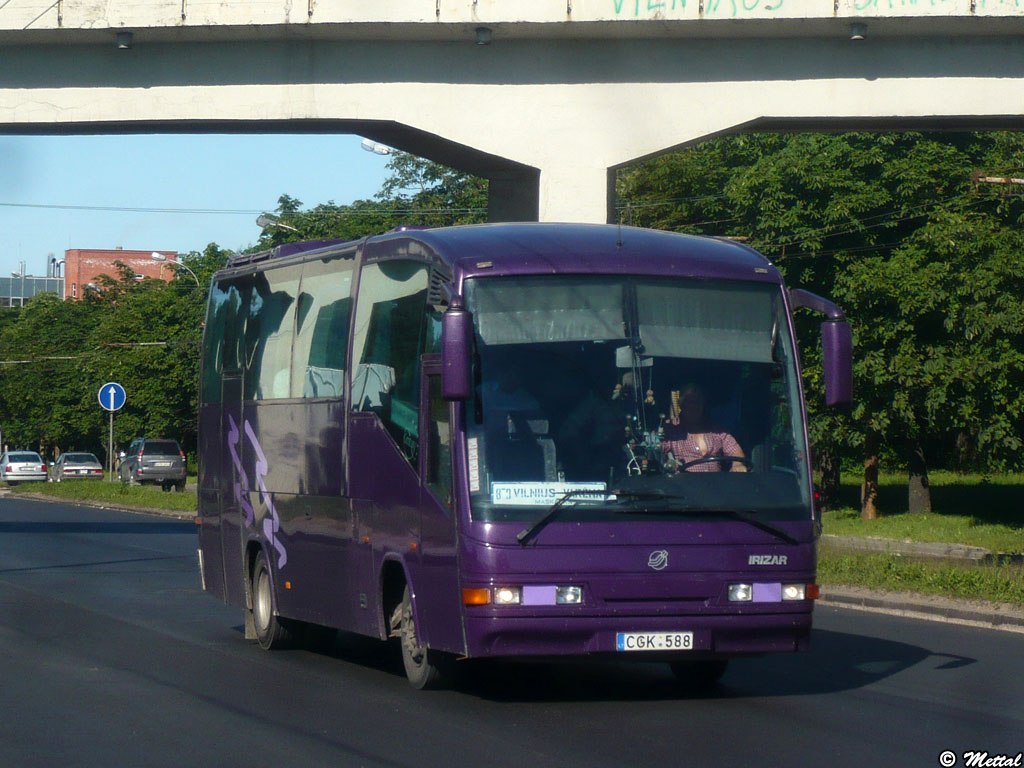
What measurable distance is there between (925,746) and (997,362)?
87.5ft

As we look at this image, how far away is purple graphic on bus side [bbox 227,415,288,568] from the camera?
44.4ft

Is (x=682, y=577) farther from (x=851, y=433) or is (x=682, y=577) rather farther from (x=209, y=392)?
(x=851, y=433)

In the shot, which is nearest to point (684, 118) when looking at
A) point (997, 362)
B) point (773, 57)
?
point (773, 57)

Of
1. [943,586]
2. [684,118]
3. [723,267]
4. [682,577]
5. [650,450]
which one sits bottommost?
[943,586]

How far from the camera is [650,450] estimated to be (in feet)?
33.2

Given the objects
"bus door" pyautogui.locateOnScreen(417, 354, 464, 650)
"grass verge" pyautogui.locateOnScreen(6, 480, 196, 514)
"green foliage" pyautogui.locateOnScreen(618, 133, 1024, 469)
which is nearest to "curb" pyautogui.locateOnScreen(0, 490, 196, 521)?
"grass verge" pyautogui.locateOnScreen(6, 480, 196, 514)

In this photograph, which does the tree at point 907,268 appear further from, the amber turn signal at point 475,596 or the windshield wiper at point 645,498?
the amber turn signal at point 475,596

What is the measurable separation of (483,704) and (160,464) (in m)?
56.3

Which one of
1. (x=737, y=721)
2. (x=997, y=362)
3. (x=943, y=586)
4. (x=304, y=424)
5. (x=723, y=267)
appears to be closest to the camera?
(x=737, y=721)

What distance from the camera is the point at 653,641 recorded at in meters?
9.91

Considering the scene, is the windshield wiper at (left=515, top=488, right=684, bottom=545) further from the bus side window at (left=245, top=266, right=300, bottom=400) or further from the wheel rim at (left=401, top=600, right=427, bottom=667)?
the bus side window at (left=245, top=266, right=300, bottom=400)

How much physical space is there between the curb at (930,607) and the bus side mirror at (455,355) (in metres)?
7.72

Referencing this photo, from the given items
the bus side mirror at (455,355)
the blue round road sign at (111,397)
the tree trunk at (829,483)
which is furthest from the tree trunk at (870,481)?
the bus side mirror at (455,355)

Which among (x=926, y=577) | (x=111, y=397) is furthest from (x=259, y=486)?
(x=111, y=397)
